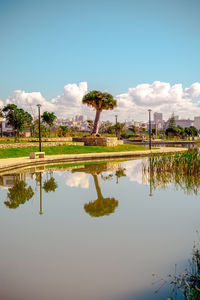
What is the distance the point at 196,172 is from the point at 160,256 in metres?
11.5

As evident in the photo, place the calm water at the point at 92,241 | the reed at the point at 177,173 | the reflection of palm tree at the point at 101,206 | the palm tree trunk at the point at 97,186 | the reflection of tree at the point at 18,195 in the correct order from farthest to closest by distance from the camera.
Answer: the reed at the point at 177,173 → the palm tree trunk at the point at 97,186 → the reflection of tree at the point at 18,195 → the reflection of palm tree at the point at 101,206 → the calm water at the point at 92,241

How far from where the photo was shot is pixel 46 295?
410cm

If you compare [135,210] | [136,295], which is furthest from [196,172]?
[136,295]

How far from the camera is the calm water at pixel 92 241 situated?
14.2 ft

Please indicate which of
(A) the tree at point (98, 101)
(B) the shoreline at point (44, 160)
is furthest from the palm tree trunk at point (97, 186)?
(A) the tree at point (98, 101)

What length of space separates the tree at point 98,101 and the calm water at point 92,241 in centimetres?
3146

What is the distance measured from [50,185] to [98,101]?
30.8 meters

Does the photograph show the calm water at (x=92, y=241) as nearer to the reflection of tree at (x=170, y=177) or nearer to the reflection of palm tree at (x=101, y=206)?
the reflection of palm tree at (x=101, y=206)

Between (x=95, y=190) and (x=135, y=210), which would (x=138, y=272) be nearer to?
(x=135, y=210)

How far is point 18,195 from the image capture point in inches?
432

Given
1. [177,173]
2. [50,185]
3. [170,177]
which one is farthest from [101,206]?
[177,173]

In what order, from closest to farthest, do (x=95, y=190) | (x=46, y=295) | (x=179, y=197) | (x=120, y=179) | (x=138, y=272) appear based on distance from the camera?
(x=46, y=295)
(x=138, y=272)
(x=179, y=197)
(x=95, y=190)
(x=120, y=179)

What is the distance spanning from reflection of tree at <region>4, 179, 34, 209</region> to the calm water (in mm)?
37

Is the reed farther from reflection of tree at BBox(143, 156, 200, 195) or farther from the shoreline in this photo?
the shoreline
